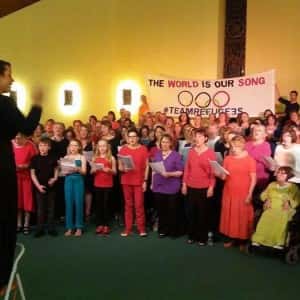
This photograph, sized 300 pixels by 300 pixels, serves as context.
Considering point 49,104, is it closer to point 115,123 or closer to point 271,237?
point 115,123

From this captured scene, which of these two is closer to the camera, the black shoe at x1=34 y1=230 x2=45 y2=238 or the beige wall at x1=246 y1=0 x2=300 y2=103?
the black shoe at x1=34 y1=230 x2=45 y2=238

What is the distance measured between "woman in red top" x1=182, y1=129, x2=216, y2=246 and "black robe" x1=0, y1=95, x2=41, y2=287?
135 inches

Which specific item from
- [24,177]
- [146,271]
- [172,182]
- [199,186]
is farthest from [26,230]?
[199,186]

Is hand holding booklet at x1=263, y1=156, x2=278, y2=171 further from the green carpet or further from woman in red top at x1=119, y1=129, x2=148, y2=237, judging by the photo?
woman in red top at x1=119, y1=129, x2=148, y2=237

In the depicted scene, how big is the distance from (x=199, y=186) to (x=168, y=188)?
0.46 meters

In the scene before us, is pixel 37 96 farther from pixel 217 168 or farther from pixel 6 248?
pixel 217 168

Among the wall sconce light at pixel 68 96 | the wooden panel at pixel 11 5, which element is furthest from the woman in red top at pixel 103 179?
the wooden panel at pixel 11 5

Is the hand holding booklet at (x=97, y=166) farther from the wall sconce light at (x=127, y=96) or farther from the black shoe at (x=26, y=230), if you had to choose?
the wall sconce light at (x=127, y=96)

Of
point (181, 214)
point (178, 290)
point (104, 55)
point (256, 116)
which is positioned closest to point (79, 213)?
A: point (181, 214)

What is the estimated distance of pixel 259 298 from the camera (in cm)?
390

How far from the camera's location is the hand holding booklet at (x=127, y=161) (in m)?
5.75

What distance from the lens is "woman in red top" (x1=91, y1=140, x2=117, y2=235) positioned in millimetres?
6027

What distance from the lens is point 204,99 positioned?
31.4ft

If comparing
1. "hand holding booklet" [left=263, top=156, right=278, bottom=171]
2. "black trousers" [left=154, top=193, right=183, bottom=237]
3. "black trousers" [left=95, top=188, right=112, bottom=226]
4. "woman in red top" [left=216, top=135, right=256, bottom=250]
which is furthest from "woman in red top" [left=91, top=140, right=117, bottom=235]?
"hand holding booklet" [left=263, top=156, right=278, bottom=171]
